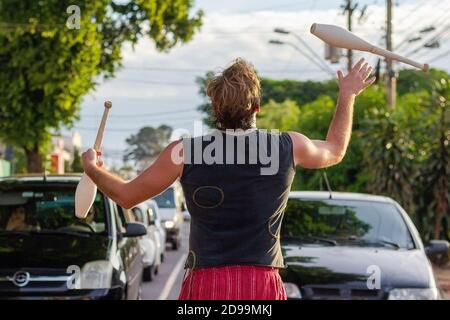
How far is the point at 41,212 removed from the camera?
9.54 meters

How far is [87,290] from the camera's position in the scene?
884cm

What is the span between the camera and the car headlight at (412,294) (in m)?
7.97

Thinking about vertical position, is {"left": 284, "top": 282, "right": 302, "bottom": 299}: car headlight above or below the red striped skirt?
below

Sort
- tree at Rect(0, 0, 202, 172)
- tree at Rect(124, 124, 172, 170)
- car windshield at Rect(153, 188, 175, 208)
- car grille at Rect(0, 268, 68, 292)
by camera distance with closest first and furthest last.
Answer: tree at Rect(124, 124, 172, 170) → car grille at Rect(0, 268, 68, 292) → tree at Rect(0, 0, 202, 172) → car windshield at Rect(153, 188, 175, 208)

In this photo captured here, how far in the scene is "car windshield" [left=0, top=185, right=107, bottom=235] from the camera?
940 cm

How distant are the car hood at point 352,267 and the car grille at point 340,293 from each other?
0.04m

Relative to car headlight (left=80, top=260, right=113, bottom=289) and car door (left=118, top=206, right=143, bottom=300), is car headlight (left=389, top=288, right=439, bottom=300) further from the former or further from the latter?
car door (left=118, top=206, right=143, bottom=300)

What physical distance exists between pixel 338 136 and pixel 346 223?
5.28 meters

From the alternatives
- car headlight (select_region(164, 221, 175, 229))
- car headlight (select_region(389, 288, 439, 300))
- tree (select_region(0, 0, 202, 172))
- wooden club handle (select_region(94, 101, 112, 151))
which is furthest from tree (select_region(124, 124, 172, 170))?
car headlight (select_region(164, 221, 175, 229))

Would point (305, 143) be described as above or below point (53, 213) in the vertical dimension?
above
